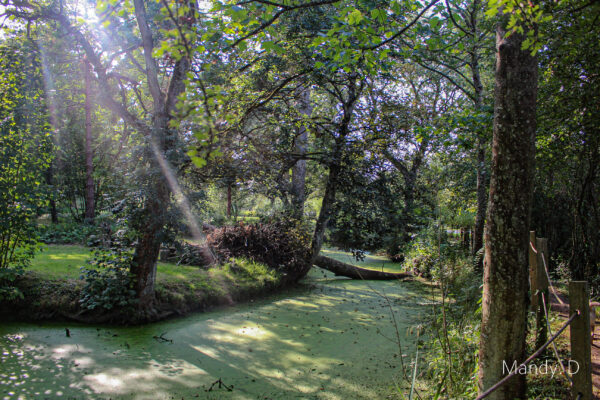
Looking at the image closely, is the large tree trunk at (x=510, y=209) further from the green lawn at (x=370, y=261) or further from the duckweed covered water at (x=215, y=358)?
the green lawn at (x=370, y=261)

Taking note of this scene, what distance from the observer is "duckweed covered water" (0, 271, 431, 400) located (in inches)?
134

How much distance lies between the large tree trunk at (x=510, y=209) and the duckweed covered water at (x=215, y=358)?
837 millimetres

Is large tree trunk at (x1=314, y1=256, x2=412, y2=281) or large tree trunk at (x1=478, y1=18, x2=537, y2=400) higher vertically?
large tree trunk at (x1=478, y1=18, x2=537, y2=400)

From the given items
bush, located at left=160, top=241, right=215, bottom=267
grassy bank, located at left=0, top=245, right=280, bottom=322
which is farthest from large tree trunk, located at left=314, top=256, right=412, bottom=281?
bush, located at left=160, top=241, right=215, bottom=267

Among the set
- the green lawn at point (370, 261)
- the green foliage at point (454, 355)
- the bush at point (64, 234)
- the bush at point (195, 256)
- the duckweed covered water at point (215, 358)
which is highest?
the bush at point (64, 234)

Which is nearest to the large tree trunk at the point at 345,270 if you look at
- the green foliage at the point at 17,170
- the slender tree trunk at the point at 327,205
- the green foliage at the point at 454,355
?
the slender tree trunk at the point at 327,205

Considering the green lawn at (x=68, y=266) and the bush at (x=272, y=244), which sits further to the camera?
the bush at (x=272, y=244)

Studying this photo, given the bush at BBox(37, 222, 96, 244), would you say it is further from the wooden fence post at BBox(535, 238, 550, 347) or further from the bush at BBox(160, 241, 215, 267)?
the wooden fence post at BBox(535, 238, 550, 347)

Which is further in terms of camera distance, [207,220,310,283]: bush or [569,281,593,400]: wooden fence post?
[207,220,310,283]: bush

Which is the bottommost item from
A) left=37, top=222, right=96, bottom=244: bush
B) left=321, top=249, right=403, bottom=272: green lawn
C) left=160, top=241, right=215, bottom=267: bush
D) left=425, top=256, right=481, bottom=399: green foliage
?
left=425, top=256, right=481, bottom=399: green foliage

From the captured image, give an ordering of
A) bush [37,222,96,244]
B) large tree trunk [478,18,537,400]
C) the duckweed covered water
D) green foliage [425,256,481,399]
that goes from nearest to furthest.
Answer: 1. large tree trunk [478,18,537,400]
2. green foliage [425,256,481,399]
3. the duckweed covered water
4. bush [37,222,96,244]

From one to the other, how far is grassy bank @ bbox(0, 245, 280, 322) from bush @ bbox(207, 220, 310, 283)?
1.26 ft

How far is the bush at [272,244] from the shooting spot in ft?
28.1

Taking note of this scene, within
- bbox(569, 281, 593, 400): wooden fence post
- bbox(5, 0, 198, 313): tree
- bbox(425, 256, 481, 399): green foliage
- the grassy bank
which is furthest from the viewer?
the grassy bank
